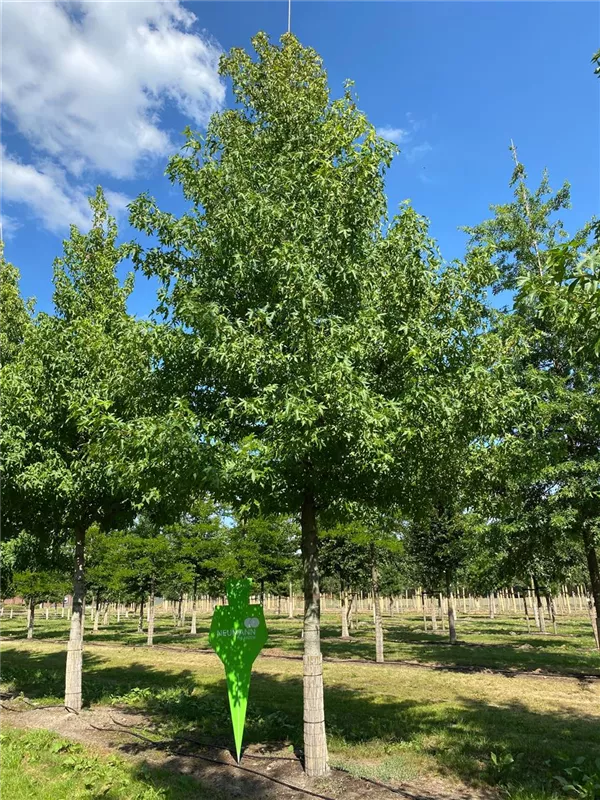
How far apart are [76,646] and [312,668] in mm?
5734

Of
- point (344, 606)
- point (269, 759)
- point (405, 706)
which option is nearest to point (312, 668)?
point (269, 759)

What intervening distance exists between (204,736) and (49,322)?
7.57 meters

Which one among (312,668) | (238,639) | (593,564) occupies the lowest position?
(312,668)

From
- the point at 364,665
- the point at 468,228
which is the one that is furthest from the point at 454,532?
the point at 468,228

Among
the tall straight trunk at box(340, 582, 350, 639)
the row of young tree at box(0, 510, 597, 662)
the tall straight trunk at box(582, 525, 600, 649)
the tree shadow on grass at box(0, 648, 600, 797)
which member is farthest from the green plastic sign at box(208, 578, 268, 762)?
the tall straight trunk at box(340, 582, 350, 639)

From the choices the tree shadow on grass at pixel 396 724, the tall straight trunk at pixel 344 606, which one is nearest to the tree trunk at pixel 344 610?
the tall straight trunk at pixel 344 606

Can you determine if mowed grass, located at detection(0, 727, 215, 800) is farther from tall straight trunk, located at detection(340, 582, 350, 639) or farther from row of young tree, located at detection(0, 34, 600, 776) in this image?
tall straight trunk, located at detection(340, 582, 350, 639)

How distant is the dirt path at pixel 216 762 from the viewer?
5766 millimetres

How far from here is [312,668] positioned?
21.4 ft

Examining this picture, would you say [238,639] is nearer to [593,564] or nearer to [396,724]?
[396,724]

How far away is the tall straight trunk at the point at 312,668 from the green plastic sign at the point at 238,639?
773 millimetres

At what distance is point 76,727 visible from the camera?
8.53 meters

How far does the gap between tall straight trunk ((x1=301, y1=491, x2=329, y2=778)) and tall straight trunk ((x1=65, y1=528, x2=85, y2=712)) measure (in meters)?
5.29

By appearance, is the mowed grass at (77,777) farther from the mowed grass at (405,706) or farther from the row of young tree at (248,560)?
the row of young tree at (248,560)
